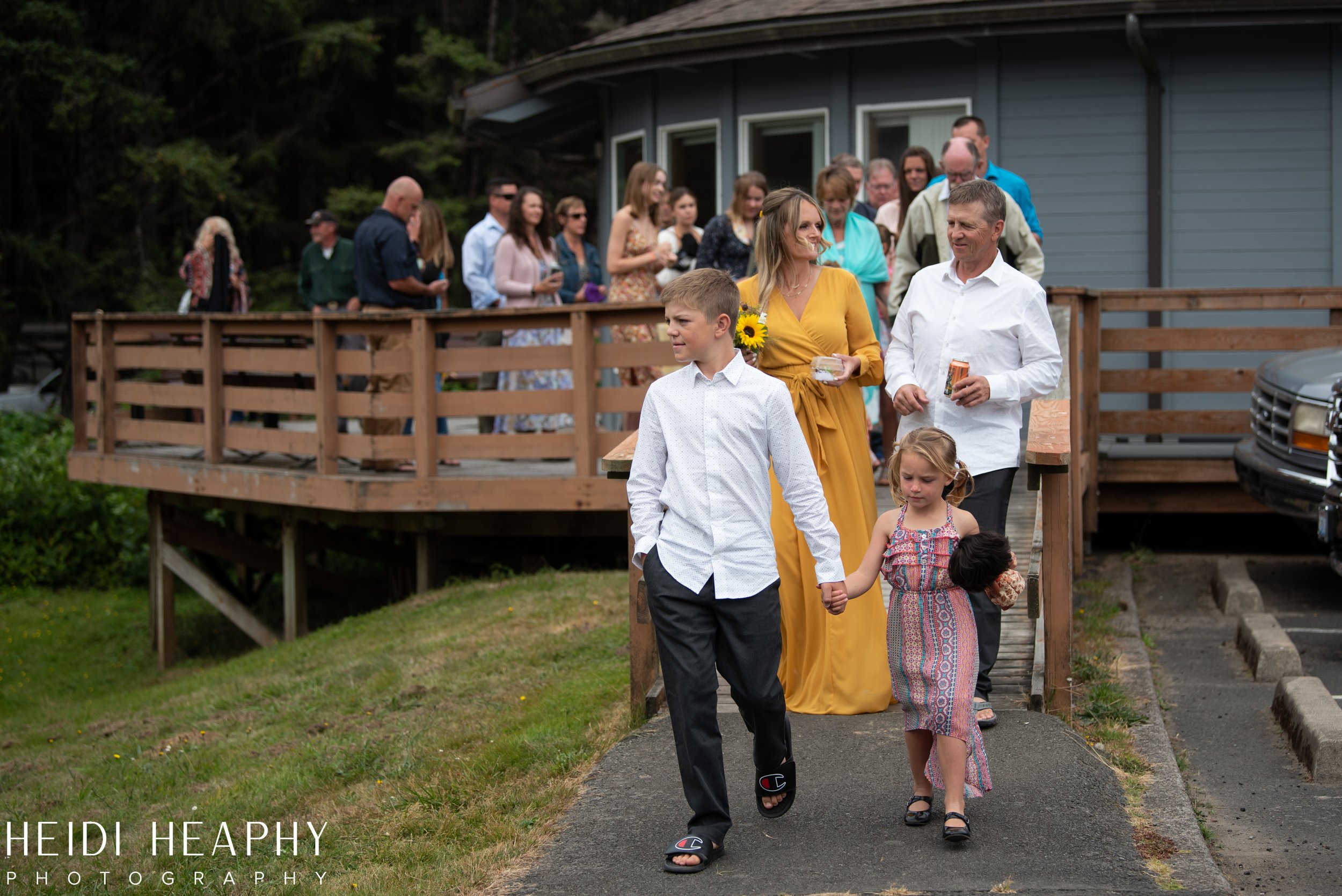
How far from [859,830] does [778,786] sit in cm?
31

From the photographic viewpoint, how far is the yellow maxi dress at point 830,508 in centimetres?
549

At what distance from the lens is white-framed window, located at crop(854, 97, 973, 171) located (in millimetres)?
12422

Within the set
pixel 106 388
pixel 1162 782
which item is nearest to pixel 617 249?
pixel 106 388

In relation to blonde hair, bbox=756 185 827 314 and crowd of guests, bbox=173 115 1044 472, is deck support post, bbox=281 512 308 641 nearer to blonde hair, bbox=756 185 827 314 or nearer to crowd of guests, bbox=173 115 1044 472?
crowd of guests, bbox=173 115 1044 472

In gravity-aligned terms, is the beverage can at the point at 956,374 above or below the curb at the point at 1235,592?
above

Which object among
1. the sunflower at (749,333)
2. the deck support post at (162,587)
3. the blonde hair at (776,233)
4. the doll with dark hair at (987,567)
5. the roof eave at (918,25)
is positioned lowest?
the deck support post at (162,587)

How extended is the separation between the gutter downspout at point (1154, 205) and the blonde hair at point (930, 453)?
8.00m

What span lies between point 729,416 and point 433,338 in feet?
19.4

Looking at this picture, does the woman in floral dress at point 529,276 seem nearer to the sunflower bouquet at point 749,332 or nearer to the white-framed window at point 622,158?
the white-framed window at point 622,158

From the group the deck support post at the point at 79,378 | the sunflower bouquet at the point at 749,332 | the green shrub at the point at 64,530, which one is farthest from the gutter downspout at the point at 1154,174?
the green shrub at the point at 64,530

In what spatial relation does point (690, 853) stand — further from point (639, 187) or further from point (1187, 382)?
point (1187, 382)

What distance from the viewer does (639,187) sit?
9672 mm

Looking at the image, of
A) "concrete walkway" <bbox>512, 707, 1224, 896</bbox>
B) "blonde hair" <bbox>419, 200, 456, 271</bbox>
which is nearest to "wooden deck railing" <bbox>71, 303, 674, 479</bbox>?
"blonde hair" <bbox>419, 200, 456, 271</bbox>

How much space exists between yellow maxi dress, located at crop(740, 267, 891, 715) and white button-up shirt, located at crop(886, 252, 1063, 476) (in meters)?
0.38
